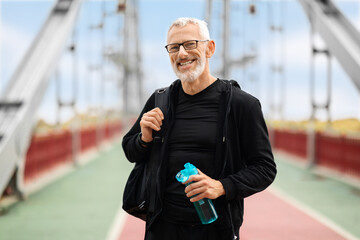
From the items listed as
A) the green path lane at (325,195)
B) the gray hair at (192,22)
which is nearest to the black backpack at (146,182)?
the gray hair at (192,22)

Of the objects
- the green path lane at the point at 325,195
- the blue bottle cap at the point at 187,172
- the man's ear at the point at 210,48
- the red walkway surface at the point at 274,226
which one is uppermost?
the man's ear at the point at 210,48

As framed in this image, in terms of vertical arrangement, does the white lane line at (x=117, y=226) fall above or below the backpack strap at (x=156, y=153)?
below

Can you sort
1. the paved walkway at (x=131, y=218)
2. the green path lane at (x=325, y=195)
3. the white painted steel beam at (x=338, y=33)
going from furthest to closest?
the white painted steel beam at (x=338, y=33) < the green path lane at (x=325, y=195) < the paved walkway at (x=131, y=218)

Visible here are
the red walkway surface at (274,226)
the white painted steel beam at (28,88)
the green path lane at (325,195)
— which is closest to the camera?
the red walkway surface at (274,226)

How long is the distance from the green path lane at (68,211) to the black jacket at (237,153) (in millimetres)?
4079

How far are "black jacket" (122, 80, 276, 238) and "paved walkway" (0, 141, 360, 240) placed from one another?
12.4ft

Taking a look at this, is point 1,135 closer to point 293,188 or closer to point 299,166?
point 293,188

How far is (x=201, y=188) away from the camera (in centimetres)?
205

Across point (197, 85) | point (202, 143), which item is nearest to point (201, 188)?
point (202, 143)

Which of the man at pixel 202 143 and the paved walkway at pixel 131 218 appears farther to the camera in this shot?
the paved walkway at pixel 131 218

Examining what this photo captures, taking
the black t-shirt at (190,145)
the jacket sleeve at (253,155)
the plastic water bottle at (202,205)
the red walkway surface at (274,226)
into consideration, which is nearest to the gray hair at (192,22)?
the black t-shirt at (190,145)

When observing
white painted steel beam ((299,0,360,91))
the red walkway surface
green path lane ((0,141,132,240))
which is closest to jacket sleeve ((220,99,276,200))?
the red walkway surface

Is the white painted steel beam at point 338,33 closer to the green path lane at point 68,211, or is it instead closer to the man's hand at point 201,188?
the green path lane at point 68,211

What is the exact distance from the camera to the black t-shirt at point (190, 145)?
223 centimetres
